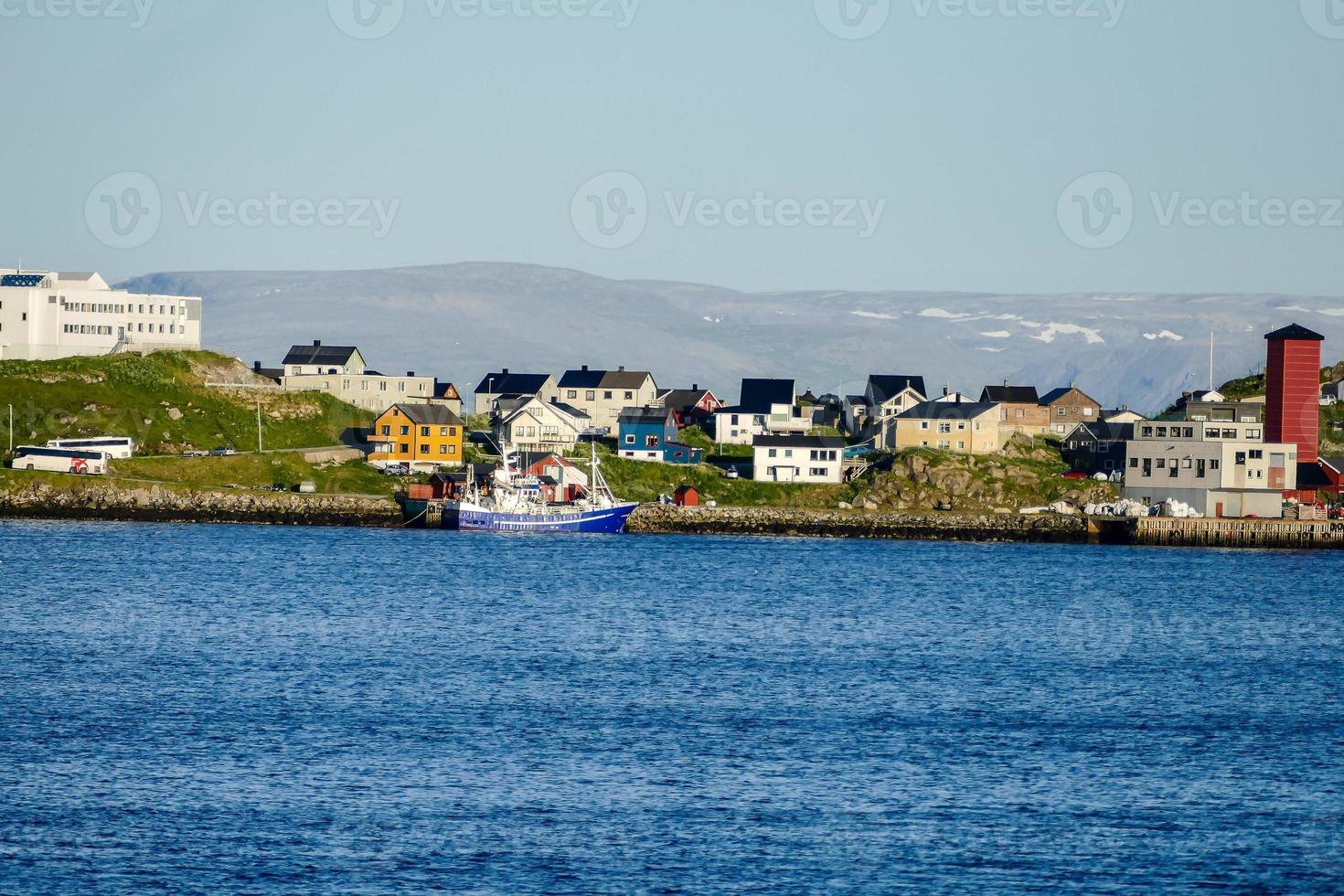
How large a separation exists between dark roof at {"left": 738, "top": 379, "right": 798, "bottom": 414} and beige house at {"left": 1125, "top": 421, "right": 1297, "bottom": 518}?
2747 cm

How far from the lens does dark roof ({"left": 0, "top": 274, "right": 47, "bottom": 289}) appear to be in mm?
113000

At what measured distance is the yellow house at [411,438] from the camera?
103 m

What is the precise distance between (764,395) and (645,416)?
44.6ft

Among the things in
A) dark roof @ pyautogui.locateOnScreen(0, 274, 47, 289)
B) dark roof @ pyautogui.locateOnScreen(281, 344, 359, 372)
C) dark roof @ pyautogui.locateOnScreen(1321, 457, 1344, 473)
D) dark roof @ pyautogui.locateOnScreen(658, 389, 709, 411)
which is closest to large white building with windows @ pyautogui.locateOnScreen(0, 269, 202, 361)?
dark roof @ pyautogui.locateOnScreen(0, 274, 47, 289)

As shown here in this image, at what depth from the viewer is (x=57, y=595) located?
5803 cm

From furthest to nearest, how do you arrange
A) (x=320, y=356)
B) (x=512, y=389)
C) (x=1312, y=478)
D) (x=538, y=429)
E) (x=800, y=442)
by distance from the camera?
(x=512, y=389) < (x=320, y=356) < (x=538, y=429) < (x=800, y=442) < (x=1312, y=478)

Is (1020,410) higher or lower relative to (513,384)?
lower

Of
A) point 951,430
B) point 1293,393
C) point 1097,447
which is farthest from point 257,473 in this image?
point 1293,393

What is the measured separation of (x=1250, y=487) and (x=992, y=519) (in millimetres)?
15079

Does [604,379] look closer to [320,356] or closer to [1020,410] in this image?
[320,356]

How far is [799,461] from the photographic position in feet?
335

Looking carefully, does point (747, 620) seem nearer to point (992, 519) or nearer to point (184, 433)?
point (992, 519)

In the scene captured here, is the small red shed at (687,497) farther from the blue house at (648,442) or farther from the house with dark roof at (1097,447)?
the house with dark roof at (1097,447)

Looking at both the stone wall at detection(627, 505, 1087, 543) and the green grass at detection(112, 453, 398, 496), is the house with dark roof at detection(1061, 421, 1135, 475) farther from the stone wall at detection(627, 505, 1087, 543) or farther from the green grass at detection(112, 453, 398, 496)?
the green grass at detection(112, 453, 398, 496)
